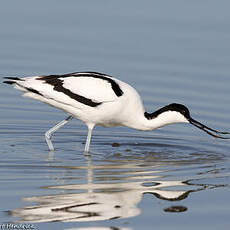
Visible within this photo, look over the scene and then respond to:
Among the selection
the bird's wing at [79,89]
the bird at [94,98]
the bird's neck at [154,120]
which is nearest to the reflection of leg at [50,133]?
the bird at [94,98]

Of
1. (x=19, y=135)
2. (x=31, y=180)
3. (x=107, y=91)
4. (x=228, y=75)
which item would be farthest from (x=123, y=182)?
(x=228, y=75)

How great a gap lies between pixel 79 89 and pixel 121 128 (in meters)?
2.19

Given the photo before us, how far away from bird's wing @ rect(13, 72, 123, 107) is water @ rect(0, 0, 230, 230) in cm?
79

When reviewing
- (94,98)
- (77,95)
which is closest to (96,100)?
(94,98)

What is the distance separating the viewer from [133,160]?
11.8 metres

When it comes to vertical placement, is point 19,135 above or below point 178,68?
below

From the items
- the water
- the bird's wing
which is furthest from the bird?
the water

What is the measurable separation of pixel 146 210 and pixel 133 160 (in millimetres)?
2852

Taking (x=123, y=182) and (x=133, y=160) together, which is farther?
(x=133, y=160)

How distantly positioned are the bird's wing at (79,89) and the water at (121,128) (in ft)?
2.59

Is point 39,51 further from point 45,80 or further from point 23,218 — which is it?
point 23,218

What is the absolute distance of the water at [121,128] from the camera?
29.7ft

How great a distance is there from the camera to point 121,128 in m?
13.7

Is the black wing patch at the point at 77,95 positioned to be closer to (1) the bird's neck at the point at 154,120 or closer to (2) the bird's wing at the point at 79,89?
(2) the bird's wing at the point at 79,89
